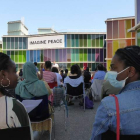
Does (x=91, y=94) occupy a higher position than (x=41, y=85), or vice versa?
(x=41, y=85)

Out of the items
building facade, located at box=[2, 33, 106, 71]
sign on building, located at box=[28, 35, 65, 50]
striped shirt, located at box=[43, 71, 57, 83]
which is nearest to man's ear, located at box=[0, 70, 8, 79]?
striped shirt, located at box=[43, 71, 57, 83]

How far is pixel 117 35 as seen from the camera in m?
25.0

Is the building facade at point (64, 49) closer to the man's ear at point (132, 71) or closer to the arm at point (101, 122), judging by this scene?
the man's ear at point (132, 71)

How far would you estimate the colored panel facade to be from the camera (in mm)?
24594

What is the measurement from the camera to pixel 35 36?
33812 mm

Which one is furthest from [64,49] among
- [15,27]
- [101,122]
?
[101,122]

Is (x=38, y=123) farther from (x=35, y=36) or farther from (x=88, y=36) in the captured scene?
(x=35, y=36)

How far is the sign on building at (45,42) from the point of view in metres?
32.2

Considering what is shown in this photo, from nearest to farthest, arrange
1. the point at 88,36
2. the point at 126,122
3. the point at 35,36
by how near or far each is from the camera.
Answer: the point at 126,122 → the point at 88,36 → the point at 35,36

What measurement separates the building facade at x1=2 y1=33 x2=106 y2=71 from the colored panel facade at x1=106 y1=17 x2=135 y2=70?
5.81m

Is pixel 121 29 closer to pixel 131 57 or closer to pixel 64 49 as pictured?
pixel 64 49

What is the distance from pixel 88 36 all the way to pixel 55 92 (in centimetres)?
2798

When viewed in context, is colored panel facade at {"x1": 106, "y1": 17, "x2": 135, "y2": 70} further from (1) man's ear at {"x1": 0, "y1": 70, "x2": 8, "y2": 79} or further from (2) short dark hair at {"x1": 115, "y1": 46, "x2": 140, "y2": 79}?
(1) man's ear at {"x1": 0, "y1": 70, "x2": 8, "y2": 79}

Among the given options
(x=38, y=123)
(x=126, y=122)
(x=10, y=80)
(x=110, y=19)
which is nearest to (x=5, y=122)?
(x=10, y=80)
